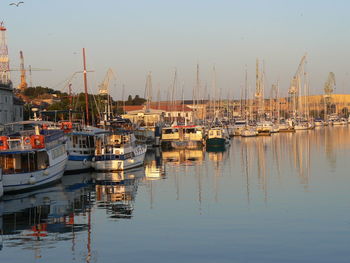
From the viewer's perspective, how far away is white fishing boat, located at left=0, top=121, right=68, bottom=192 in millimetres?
42812

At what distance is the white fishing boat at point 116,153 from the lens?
2275 inches

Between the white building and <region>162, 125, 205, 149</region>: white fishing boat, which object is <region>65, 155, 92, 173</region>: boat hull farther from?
<region>162, 125, 205, 149</region>: white fishing boat

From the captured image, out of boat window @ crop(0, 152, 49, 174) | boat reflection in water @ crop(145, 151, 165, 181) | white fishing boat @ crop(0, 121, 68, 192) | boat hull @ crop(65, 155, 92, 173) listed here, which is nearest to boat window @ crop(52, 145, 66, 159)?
white fishing boat @ crop(0, 121, 68, 192)

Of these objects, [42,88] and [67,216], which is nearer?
[67,216]

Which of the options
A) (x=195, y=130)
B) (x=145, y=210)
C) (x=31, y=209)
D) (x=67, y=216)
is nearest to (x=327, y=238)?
(x=145, y=210)

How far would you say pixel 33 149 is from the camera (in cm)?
4444

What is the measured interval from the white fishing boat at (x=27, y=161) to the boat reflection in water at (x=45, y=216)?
2.37ft

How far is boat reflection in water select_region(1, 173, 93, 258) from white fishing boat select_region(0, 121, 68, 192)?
72 centimetres

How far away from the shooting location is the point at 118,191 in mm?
45031

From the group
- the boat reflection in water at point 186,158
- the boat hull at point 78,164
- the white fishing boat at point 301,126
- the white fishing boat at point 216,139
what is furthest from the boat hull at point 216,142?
Answer: the white fishing boat at point 301,126

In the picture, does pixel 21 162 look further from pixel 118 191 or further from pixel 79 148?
pixel 79 148

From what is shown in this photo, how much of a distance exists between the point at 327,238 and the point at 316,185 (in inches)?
767

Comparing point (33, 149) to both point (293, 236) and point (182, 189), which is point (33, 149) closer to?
point (182, 189)

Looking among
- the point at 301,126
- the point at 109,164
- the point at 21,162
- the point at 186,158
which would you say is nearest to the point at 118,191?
the point at 21,162
